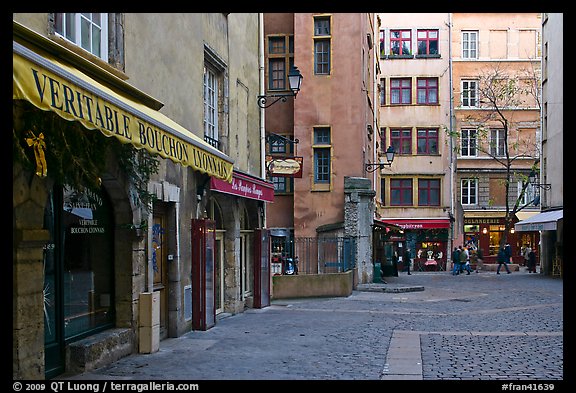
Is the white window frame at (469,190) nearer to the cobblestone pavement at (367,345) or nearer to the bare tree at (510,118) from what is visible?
the bare tree at (510,118)

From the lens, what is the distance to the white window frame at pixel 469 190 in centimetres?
4431

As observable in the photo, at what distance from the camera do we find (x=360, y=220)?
24953 mm

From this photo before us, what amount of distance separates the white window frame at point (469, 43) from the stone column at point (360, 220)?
2373cm

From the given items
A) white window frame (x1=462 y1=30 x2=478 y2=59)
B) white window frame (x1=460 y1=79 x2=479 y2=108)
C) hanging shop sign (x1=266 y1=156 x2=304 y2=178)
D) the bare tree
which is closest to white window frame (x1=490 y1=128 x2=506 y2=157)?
the bare tree

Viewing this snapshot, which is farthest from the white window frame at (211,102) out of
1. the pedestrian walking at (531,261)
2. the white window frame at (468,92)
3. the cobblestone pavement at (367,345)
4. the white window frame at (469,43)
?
the white window frame at (469,43)

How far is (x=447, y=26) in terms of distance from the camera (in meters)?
43.8

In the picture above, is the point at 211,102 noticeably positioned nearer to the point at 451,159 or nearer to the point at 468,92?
the point at 451,159

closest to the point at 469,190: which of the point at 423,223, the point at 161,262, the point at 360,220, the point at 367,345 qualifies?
the point at 423,223

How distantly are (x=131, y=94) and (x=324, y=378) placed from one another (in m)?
4.57

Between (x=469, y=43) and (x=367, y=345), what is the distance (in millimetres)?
38129
